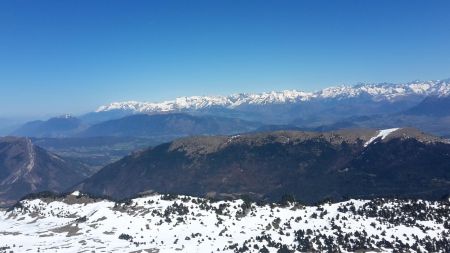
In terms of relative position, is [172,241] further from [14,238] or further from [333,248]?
[14,238]

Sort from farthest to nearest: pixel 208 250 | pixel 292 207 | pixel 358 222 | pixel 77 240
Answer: pixel 292 207 → pixel 77 240 → pixel 358 222 → pixel 208 250

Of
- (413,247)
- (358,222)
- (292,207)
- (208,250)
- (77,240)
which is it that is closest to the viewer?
(413,247)

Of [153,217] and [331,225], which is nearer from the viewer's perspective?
[331,225]

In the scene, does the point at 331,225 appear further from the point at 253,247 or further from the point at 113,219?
the point at 113,219

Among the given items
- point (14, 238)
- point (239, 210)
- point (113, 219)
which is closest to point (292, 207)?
point (239, 210)

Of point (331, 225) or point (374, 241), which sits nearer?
point (374, 241)

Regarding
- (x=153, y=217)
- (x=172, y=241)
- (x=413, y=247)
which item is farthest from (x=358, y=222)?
(x=153, y=217)
